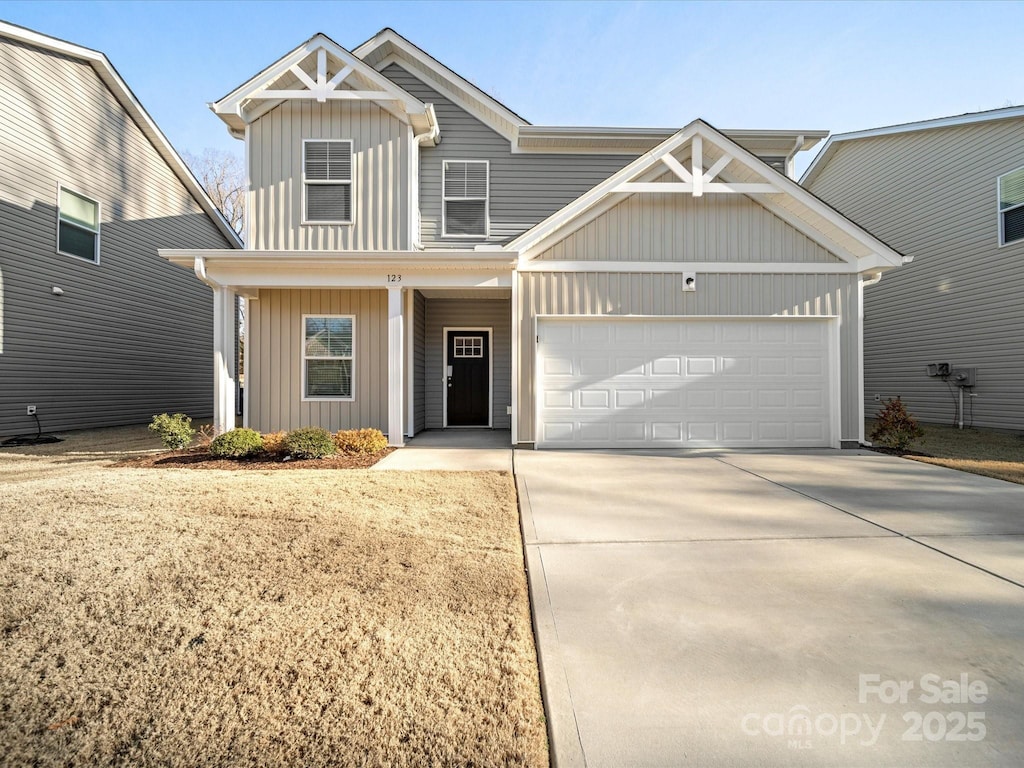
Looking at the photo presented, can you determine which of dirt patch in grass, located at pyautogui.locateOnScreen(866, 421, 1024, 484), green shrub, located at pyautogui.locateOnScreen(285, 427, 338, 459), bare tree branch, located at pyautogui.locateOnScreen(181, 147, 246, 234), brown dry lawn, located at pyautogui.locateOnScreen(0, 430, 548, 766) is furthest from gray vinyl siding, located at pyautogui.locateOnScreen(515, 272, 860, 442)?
bare tree branch, located at pyautogui.locateOnScreen(181, 147, 246, 234)

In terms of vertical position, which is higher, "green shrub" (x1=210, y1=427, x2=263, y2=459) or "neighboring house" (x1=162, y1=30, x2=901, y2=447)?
"neighboring house" (x1=162, y1=30, x2=901, y2=447)

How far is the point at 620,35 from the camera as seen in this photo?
11164 millimetres

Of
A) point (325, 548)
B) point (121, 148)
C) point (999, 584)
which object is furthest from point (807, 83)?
point (121, 148)

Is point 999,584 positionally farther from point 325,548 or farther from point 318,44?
point 318,44

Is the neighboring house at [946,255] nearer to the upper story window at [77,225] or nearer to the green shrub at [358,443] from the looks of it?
the green shrub at [358,443]

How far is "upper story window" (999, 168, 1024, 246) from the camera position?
31.9 feet

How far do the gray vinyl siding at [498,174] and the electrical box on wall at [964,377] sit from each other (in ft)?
27.4

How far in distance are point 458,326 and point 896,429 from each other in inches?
317

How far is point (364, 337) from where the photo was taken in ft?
29.8

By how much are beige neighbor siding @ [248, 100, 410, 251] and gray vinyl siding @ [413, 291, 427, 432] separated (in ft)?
4.67

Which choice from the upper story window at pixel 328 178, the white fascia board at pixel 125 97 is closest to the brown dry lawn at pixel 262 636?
the upper story window at pixel 328 178

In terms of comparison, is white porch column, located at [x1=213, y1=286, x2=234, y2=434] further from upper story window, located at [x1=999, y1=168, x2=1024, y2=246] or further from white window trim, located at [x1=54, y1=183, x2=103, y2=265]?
upper story window, located at [x1=999, y1=168, x2=1024, y2=246]

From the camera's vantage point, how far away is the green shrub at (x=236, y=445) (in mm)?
6883

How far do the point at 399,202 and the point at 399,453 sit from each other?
178 inches
